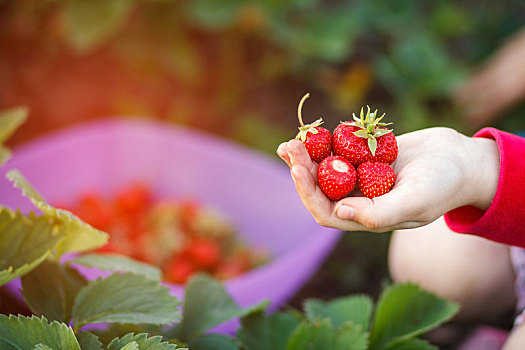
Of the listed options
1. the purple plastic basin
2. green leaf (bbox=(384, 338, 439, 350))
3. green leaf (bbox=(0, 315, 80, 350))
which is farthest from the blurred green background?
green leaf (bbox=(0, 315, 80, 350))

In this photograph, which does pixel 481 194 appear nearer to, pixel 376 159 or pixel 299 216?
pixel 376 159

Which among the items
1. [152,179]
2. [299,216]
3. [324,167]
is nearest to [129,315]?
[324,167]

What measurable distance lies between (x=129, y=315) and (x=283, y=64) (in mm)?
1381

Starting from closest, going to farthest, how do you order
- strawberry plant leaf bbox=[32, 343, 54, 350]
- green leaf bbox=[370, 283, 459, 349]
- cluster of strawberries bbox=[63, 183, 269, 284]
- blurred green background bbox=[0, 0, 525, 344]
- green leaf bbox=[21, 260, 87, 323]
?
strawberry plant leaf bbox=[32, 343, 54, 350]
green leaf bbox=[21, 260, 87, 323]
green leaf bbox=[370, 283, 459, 349]
cluster of strawberries bbox=[63, 183, 269, 284]
blurred green background bbox=[0, 0, 525, 344]

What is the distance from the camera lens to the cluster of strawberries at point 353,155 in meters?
0.61

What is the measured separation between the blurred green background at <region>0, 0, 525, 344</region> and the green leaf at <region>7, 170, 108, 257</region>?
1.02 meters

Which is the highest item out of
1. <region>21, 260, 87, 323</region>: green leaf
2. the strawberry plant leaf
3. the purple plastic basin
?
the purple plastic basin

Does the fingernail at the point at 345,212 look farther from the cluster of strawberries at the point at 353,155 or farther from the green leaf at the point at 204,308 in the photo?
the green leaf at the point at 204,308

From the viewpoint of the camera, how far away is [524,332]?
0.81 metres

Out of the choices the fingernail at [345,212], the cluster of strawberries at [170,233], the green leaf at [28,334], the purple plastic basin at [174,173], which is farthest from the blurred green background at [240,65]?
the green leaf at [28,334]

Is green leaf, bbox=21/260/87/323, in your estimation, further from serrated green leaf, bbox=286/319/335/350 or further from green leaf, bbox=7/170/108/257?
serrated green leaf, bbox=286/319/335/350

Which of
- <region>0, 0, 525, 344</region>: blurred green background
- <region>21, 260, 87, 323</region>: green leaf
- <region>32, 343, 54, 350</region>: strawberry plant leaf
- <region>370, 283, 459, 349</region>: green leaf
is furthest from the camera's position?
<region>0, 0, 525, 344</region>: blurred green background

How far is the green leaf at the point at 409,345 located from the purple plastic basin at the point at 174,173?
0.67 metres

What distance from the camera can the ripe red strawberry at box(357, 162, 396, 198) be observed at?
619 mm
